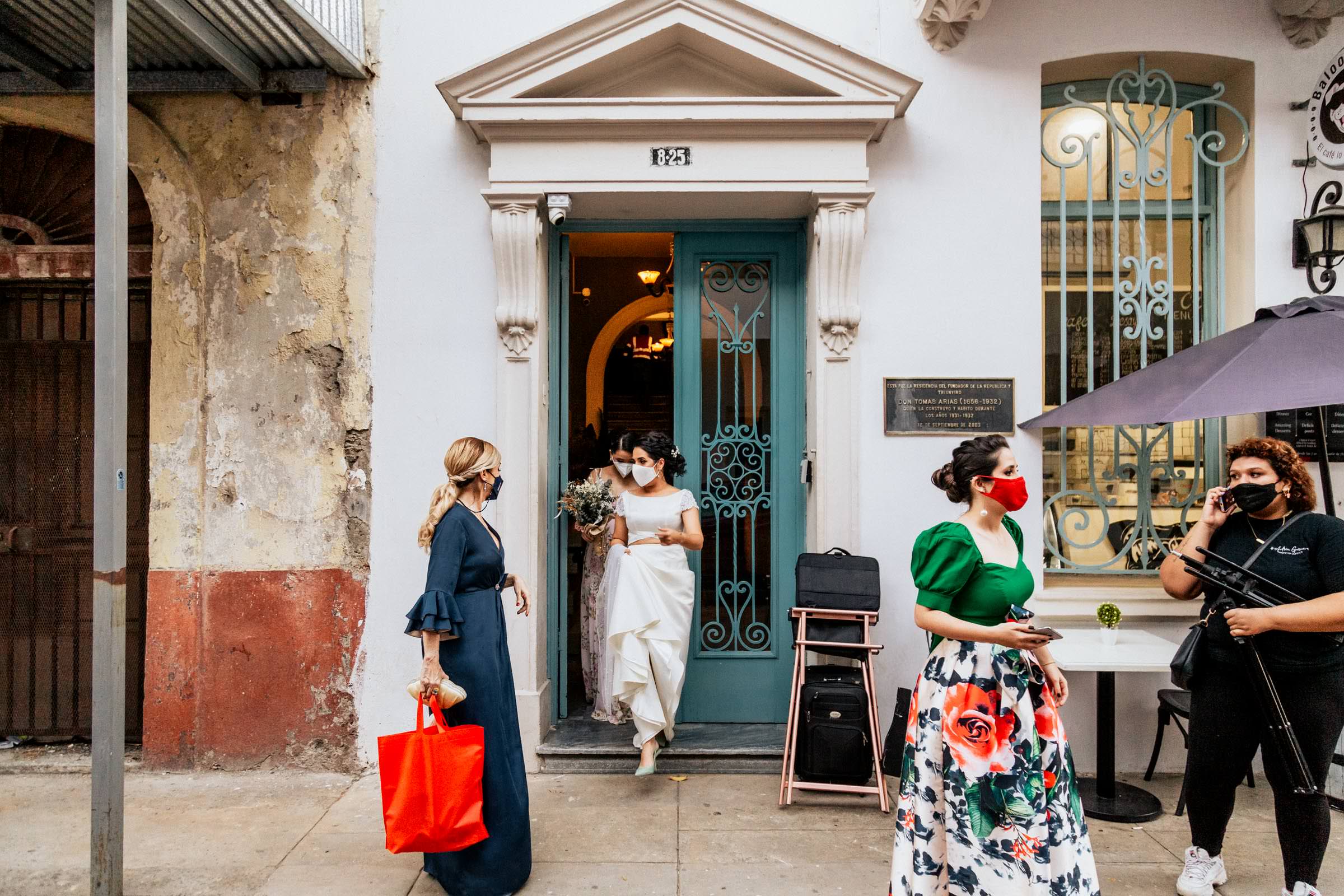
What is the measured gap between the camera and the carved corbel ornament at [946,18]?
16.3 ft

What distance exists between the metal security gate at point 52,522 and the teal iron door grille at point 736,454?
12.2 feet

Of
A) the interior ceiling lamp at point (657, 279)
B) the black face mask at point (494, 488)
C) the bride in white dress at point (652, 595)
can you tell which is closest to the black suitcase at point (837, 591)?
the bride in white dress at point (652, 595)

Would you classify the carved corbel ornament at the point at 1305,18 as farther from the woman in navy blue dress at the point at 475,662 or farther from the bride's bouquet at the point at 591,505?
the woman in navy blue dress at the point at 475,662

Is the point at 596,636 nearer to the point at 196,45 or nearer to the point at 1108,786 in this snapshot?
the point at 1108,786

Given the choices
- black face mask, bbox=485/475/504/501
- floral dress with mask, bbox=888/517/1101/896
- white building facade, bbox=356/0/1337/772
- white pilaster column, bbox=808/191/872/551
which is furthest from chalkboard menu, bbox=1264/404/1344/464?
black face mask, bbox=485/475/504/501

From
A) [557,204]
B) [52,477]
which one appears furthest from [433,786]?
[52,477]

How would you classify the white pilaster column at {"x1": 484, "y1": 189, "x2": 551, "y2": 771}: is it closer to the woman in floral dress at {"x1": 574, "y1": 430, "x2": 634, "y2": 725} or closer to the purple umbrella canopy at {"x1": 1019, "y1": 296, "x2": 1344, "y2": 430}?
the woman in floral dress at {"x1": 574, "y1": 430, "x2": 634, "y2": 725}

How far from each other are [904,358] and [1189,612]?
2.32 meters

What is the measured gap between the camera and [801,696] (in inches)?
186

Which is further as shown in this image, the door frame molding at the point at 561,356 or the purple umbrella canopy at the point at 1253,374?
the door frame molding at the point at 561,356

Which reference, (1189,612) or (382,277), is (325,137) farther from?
(1189,612)

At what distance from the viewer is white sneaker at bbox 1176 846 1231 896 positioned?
369cm

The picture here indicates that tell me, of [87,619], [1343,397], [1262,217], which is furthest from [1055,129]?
[87,619]

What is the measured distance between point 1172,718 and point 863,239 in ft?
11.2
